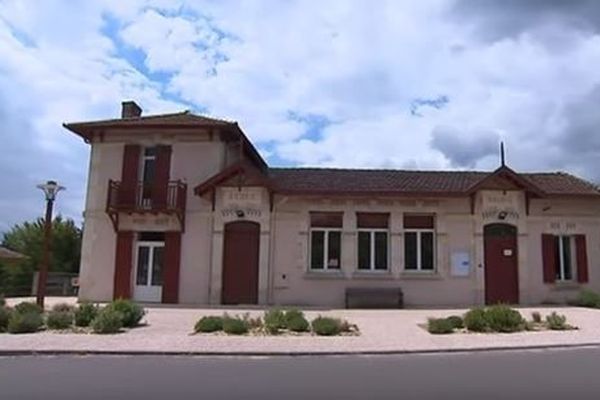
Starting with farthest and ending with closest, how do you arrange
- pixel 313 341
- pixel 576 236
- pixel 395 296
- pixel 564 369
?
pixel 576 236
pixel 395 296
pixel 313 341
pixel 564 369

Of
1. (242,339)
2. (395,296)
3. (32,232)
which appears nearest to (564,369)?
(242,339)

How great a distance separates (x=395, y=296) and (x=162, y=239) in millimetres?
8829

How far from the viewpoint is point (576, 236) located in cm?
2452

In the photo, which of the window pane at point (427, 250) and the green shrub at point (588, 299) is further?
the window pane at point (427, 250)

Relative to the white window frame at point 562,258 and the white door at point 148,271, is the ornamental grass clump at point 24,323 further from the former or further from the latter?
the white window frame at point 562,258

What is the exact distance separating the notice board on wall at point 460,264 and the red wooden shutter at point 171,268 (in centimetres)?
1002

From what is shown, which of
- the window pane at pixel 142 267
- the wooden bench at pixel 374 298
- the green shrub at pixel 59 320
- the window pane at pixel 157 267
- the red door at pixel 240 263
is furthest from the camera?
the window pane at pixel 142 267

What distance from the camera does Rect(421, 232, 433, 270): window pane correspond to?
23984mm

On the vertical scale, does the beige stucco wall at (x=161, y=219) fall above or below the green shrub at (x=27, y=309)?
above

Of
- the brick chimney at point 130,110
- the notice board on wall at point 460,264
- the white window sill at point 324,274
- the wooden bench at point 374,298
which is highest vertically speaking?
the brick chimney at point 130,110

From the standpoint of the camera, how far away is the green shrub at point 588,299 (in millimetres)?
22237

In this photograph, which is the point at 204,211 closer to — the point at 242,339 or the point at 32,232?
the point at 242,339

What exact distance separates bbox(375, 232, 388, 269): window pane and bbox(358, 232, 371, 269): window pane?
30 centimetres

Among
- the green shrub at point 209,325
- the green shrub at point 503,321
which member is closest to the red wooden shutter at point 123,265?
the green shrub at point 209,325
